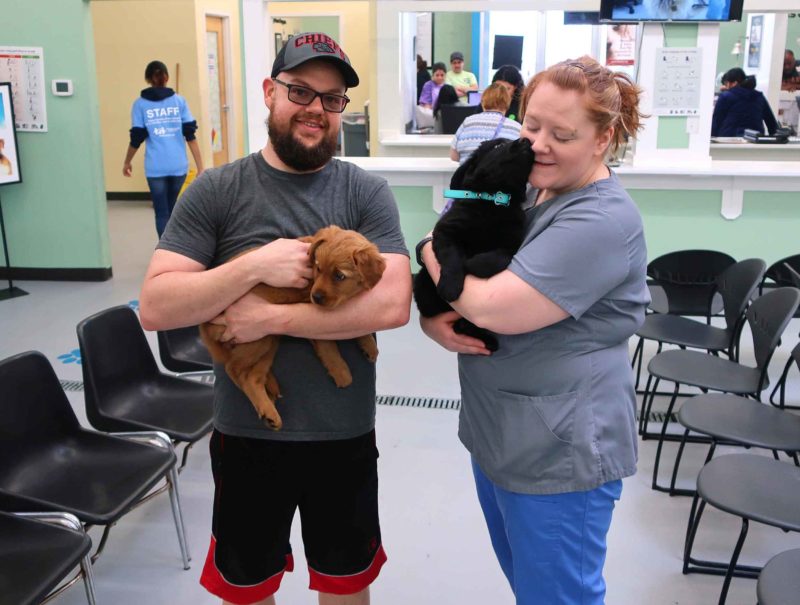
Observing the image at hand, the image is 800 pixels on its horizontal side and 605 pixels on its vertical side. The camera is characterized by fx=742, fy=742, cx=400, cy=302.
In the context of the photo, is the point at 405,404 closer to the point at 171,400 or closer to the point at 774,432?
the point at 171,400

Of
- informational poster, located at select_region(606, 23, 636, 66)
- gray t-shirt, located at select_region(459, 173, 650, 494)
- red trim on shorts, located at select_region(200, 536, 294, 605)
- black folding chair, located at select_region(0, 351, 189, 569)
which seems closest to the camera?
gray t-shirt, located at select_region(459, 173, 650, 494)

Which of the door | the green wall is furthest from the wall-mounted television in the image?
the door

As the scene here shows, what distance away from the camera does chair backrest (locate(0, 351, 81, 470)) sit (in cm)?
230

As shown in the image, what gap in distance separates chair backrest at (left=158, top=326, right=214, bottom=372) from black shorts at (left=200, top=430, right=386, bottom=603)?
1666 millimetres

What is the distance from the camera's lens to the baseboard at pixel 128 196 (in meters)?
10.2

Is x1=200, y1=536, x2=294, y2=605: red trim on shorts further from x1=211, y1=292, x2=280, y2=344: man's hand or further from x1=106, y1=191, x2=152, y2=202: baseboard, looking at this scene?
x1=106, y1=191, x2=152, y2=202: baseboard

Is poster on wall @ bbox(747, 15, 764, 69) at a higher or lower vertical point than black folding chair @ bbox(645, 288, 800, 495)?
higher

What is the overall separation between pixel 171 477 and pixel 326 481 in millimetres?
1107

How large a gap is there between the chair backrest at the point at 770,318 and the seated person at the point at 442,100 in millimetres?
5191

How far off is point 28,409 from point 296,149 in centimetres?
143

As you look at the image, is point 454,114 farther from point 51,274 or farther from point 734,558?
point 734,558

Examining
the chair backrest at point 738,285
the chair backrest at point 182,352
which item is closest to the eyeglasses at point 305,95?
the chair backrest at point 182,352

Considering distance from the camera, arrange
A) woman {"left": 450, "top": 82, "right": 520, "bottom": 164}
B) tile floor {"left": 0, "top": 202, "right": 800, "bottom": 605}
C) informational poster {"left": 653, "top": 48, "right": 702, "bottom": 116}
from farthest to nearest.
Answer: informational poster {"left": 653, "top": 48, "right": 702, "bottom": 116} → woman {"left": 450, "top": 82, "right": 520, "bottom": 164} → tile floor {"left": 0, "top": 202, "right": 800, "bottom": 605}

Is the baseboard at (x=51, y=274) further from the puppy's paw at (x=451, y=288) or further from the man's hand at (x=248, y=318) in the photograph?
the puppy's paw at (x=451, y=288)
